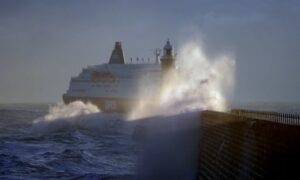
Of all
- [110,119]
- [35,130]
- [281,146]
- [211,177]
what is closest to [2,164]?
[211,177]

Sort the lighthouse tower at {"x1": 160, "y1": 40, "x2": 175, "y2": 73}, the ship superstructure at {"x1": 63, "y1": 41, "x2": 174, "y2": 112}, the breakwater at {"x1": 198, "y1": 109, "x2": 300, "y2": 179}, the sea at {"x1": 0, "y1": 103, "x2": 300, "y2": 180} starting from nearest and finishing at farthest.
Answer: the breakwater at {"x1": 198, "y1": 109, "x2": 300, "y2": 179} → the sea at {"x1": 0, "y1": 103, "x2": 300, "y2": 180} → the lighthouse tower at {"x1": 160, "y1": 40, "x2": 175, "y2": 73} → the ship superstructure at {"x1": 63, "y1": 41, "x2": 174, "y2": 112}

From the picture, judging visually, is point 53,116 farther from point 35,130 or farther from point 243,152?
point 243,152

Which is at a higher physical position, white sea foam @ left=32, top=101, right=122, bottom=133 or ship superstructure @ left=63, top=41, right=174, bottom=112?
ship superstructure @ left=63, top=41, right=174, bottom=112

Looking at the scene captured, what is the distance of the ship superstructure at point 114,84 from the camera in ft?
248

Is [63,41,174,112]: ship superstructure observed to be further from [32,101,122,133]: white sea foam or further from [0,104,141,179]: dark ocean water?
[0,104,141,179]: dark ocean water

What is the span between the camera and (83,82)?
81.1m

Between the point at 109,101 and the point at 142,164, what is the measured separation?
52.5 meters

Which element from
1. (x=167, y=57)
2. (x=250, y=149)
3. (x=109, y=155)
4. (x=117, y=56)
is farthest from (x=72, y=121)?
(x=250, y=149)

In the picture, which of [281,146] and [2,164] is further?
[2,164]

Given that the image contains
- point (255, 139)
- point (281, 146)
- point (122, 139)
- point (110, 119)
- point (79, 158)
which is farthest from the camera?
point (110, 119)

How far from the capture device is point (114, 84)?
7869cm

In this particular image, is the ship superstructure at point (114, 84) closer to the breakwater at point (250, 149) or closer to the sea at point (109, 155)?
the sea at point (109, 155)

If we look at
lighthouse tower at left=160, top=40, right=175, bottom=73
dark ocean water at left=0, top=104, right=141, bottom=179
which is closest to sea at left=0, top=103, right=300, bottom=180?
dark ocean water at left=0, top=104, right=141, bottom=179

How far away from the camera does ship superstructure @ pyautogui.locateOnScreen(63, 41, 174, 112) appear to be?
75.6 meters
